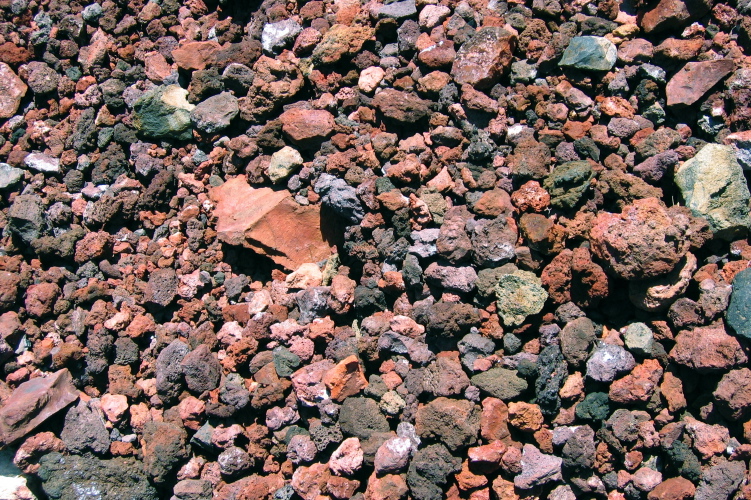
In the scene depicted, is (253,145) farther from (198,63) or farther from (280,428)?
(280,428)

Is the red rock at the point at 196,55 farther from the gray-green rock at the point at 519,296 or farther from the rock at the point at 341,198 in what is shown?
the gray-green rock at the point at 519,296

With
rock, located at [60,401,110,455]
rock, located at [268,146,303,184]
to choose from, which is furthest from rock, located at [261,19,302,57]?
rock, located at [60,401,110,455]

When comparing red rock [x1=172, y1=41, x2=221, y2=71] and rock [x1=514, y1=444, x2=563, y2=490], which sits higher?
red rock [x1=172, y1=41, x2=221, y2=71]

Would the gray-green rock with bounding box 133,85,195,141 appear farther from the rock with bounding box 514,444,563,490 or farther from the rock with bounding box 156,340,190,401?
the rock with bounding box 514,444,563,490

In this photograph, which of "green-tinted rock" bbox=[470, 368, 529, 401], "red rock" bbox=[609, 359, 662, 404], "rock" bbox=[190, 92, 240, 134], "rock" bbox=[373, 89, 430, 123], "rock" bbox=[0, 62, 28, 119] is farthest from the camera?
"rock" bbox=[0, 62, 28, 119]

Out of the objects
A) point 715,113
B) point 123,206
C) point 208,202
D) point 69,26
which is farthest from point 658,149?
point 69,26

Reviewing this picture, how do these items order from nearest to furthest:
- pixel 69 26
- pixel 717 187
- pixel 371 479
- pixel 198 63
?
pixel 717 187, pixel 371 479, pixel 198 63, pixel 69 26

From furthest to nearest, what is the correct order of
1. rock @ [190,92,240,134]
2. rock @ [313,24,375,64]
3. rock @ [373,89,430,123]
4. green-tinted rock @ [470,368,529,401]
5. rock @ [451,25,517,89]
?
rock @ [190,92,240,134]
rock @ [313,24,375,64]
rock @ [373,89,430,123]
rock @ [451,25,517,89]
green-tinted rock @ [470,368,529,401]
